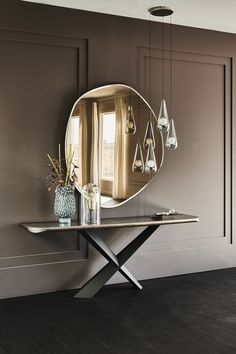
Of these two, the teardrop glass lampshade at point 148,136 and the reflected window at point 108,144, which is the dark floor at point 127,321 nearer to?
the reflected window at point 108,144

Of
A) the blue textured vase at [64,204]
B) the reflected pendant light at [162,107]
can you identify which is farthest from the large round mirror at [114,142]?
the reflected pendant light at [162,107]

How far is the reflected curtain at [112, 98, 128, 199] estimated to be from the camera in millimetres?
4691

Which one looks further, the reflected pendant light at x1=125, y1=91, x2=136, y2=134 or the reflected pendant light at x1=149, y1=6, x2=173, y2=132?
the reflected pendant light at x1=125, y1=91, x2=136, y2=134

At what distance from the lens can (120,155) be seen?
15.5ft

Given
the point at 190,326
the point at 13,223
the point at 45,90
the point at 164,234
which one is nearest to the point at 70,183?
the point at 13,223

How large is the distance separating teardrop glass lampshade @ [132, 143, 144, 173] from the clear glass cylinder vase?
0.52 m

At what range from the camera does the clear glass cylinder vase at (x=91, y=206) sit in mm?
4234

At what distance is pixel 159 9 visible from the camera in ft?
14.6

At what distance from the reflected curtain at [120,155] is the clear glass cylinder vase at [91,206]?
36 cm

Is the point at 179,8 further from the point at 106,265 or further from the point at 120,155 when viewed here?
the point at 106,265

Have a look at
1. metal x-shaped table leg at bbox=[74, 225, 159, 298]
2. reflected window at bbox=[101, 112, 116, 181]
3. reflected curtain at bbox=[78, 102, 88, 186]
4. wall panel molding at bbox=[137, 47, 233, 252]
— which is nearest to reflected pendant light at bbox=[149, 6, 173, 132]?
wall panel molding at bbox=[137, 47, 233, 252]

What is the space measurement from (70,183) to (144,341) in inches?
64.5

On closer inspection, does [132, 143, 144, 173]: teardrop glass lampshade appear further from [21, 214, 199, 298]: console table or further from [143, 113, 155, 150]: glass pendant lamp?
[21, 214, 199, 298]: console table

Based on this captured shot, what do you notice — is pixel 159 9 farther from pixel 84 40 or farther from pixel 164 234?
pixel 164 234
